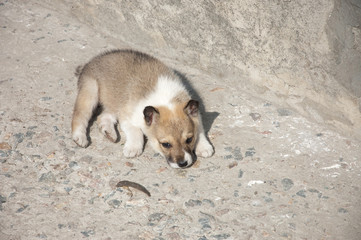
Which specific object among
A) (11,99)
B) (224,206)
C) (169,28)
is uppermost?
(169,28)

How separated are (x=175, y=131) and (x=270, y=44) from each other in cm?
159

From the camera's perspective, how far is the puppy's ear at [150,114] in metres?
4.86

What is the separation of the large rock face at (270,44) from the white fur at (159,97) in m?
0.83

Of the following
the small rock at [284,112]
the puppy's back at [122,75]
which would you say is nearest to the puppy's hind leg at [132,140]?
the puppy's back at [122,75]

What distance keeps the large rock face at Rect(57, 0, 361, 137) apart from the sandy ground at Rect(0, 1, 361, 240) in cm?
22

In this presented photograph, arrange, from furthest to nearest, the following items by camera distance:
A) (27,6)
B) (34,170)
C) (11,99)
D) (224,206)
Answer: (27,6), (11,99), (34,170), (224,206)

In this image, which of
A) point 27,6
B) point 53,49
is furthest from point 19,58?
point 27,6

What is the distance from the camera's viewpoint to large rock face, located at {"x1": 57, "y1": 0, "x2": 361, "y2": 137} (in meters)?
4.68

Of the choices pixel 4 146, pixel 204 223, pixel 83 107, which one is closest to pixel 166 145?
pixel 204 223

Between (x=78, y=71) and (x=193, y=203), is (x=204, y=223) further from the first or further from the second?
(x=78, y=71)

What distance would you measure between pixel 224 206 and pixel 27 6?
5016 millimetres

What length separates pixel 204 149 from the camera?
4.93m

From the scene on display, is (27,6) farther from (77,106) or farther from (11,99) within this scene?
(77,106)

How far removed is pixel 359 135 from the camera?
4910mm
